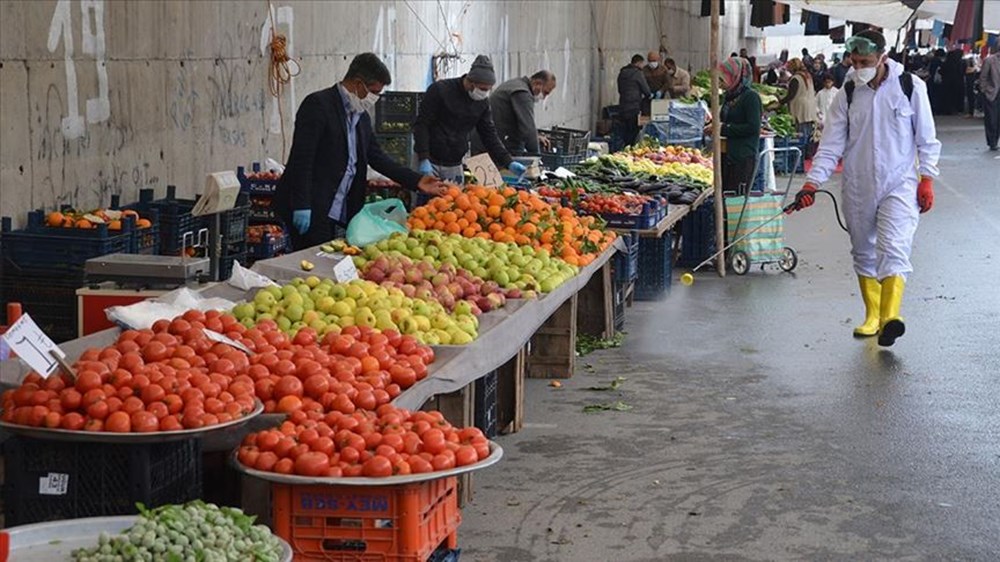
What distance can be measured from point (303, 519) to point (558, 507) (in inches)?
93.4

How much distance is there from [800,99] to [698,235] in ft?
48.5

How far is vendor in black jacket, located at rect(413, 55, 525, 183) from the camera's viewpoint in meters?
12.4

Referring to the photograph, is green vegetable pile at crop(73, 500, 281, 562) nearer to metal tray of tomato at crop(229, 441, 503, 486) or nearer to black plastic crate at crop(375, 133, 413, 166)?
metal tray of tomato at crop(229, 441, 503, 486)

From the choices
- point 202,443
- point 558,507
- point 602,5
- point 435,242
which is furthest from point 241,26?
point 602,5

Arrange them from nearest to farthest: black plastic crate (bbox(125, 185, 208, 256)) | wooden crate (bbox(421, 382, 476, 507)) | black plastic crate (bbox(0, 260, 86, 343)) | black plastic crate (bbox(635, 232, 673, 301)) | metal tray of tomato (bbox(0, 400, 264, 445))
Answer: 1. metal tray of tomato (bbox(0, 400, 264, 445))
2. wooden crate (bbox(421, 382, 476, 507))
3. black plastic crate (bbox(0, 260, 86, 343))
4. black plastic crate (bbox(125, 185, 208, 256))
5. black plastic crate (bbox(635, 232, 673, 301))

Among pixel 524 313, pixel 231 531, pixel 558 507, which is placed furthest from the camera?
pixel 524 313

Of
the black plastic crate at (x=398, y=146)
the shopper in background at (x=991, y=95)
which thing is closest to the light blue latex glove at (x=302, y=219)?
the black plastic crate at (x=398, y=146)

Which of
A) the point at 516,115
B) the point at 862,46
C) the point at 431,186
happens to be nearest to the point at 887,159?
the point at 862,46

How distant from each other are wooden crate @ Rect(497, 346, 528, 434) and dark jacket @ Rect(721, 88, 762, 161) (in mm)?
7536

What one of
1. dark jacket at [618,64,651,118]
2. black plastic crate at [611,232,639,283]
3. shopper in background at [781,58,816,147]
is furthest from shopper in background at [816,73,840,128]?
black plastic crate at [611,232,639,283]

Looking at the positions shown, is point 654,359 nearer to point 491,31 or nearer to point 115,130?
point 115,130

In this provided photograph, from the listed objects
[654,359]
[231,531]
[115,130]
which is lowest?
[654,359]

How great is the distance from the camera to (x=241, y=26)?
42.2ft

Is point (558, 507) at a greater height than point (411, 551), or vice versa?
point (411, 551)
